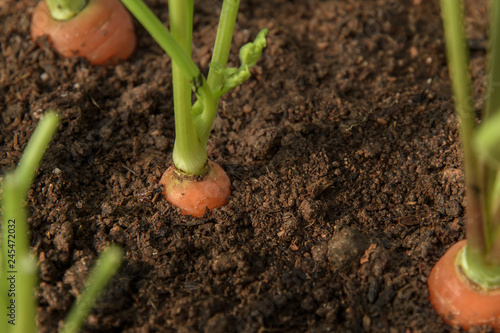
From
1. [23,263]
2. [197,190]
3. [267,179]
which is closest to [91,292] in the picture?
[23,263]

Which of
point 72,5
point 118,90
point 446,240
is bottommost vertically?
point 446,240

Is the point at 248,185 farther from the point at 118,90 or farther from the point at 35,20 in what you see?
the point at 35,20

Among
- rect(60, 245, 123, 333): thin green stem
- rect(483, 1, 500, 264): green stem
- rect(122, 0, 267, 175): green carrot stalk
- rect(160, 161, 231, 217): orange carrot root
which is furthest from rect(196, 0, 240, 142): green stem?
rect(483, 1, 500, 264): green stem

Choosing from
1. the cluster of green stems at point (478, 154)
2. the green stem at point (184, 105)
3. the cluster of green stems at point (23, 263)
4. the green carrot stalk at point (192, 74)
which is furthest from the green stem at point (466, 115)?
the cluster of green stems at point (23, 263)

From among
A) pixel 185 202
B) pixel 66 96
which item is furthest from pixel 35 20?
pixel 185 202

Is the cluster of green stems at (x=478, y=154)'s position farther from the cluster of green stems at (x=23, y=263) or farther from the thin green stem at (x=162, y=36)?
the cluster of green stems at (x=23, y=263)

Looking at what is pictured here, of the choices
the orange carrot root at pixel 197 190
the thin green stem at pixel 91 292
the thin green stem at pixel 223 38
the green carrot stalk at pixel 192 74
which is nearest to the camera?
the thin green stem at pixel 91 292
